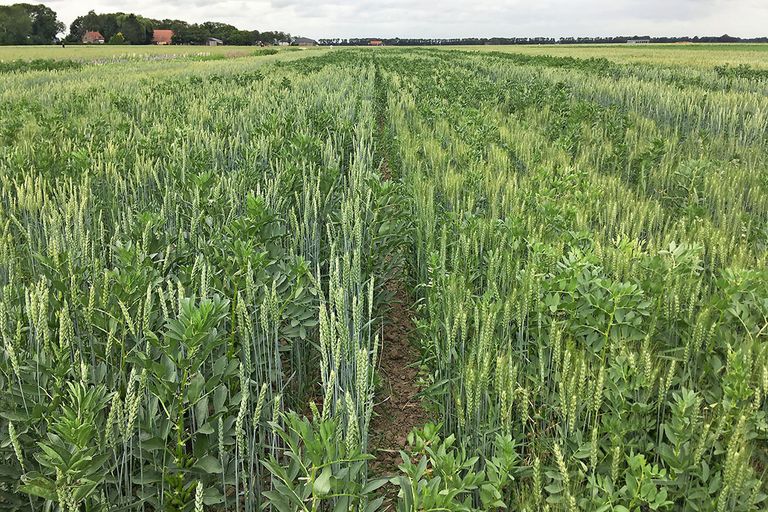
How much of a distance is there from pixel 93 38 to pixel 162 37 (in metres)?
9.97

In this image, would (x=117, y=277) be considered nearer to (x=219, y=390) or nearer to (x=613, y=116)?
(x=219, y=390)

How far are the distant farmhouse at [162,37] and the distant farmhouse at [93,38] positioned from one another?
745 cm

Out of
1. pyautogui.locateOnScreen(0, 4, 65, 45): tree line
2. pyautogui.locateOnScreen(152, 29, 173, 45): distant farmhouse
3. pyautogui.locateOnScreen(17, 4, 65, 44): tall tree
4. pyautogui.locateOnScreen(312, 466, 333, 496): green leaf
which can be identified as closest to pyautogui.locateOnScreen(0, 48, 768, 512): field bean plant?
pyautogui.locateOnScreen(312, 466, 333, 496): green leaf

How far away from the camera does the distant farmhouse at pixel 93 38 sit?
245 ft

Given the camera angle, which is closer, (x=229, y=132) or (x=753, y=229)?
(x=753, y=229)

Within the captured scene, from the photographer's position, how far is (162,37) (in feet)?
270

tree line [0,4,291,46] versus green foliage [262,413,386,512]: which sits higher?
tree line [0,4,291,46]

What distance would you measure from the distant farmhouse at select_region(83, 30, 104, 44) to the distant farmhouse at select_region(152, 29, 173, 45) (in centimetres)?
745

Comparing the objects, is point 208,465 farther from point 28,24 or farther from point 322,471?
point 28,24

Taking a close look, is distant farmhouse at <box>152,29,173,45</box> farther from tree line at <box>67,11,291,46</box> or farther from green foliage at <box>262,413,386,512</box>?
green foliage at <box>262,413,386,512</box>

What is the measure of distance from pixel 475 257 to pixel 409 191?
4.35 feet

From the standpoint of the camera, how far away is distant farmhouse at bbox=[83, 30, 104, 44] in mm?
74781

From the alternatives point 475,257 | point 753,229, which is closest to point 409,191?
point 475,257

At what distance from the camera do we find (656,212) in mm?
3414
